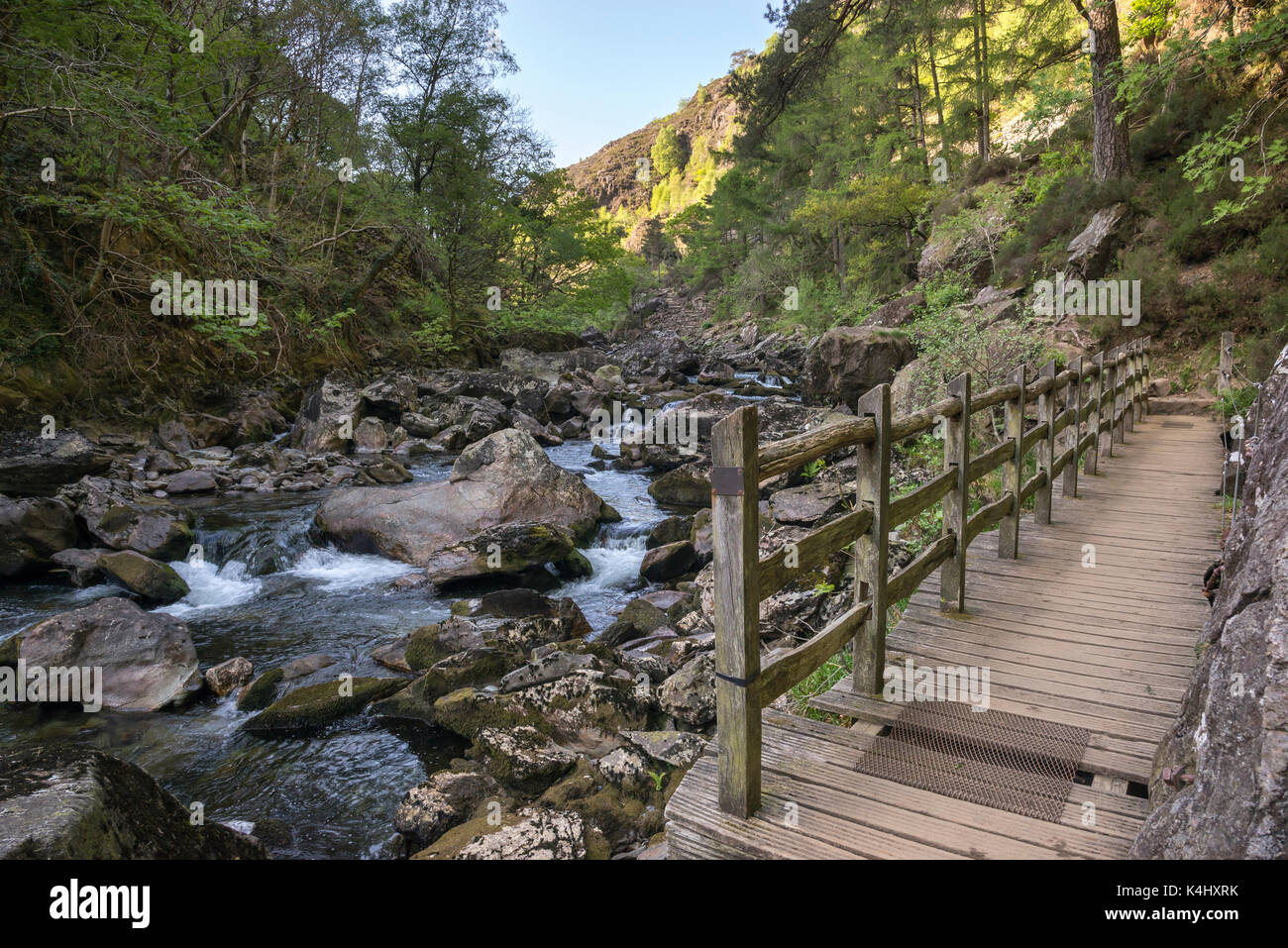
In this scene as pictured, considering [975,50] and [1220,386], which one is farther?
[975,50]

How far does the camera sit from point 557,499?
11141 millimetres

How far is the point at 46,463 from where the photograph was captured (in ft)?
36.2

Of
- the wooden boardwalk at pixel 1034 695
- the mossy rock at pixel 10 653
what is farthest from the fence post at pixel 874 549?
the mossy rock at pixel 10 653

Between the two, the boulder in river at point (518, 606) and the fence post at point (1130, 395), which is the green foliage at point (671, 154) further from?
the boulder in river at point (518, 606)

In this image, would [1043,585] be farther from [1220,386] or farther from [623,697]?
[1220,386]

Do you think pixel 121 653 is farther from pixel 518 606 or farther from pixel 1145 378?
pixel 1145 378

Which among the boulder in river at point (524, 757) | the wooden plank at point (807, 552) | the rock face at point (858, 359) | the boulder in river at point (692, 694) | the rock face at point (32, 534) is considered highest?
the rock face at point (858, 359)

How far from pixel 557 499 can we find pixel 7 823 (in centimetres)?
842

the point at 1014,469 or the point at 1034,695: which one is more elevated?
the point at 1014,469

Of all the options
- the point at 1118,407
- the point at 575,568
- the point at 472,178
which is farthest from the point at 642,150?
the point at 575,568

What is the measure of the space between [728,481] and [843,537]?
1.18m

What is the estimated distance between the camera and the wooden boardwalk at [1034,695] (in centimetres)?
275

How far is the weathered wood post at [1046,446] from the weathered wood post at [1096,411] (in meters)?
2.31

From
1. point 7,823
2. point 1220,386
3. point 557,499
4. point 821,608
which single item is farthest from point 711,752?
point 1220,386
